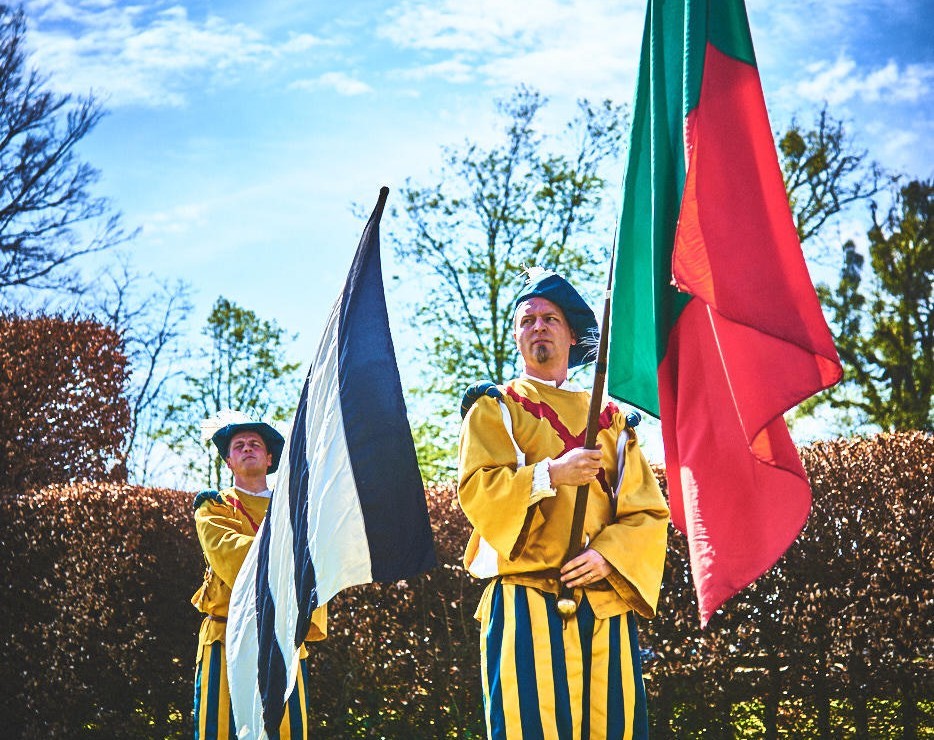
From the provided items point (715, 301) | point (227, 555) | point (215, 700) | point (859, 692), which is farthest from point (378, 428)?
point (859, 692)

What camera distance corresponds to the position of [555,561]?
3598 millimetres

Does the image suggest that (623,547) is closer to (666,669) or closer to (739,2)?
(739,2)

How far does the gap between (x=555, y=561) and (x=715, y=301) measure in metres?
1.18

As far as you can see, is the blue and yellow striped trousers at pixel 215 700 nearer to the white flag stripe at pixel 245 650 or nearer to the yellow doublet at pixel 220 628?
the yellow doublet at pixel 220 628

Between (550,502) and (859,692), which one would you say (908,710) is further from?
(550,502)

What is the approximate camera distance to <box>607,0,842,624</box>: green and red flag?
2934 mm

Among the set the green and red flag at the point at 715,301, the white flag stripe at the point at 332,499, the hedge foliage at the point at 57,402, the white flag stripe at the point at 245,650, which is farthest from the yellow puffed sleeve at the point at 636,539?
the hedge foliage at the point at 57,402

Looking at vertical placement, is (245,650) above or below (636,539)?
below

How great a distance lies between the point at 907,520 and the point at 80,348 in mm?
8227

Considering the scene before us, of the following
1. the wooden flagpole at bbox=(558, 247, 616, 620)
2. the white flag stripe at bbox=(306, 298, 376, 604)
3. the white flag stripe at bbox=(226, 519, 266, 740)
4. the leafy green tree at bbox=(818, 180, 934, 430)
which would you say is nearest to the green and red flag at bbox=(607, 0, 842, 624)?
the wooden flagpole at bbox=(558, 247, 616, 620)

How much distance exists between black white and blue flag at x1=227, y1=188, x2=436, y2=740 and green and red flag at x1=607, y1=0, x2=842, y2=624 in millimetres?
968

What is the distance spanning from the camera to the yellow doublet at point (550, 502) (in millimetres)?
3549

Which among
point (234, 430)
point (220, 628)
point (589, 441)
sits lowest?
point (220, 628)

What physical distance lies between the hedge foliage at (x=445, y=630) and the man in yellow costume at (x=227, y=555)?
55.1 inches
